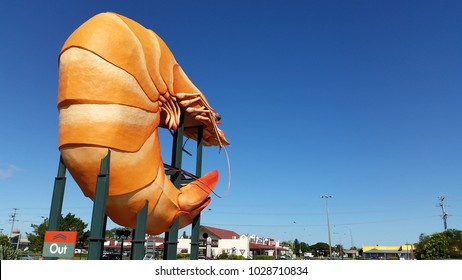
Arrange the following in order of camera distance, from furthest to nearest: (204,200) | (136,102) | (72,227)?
(72,227), (204,200), (136,102)

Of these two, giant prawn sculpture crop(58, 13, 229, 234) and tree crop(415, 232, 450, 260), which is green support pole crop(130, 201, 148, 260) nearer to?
giant prawn sculpture crop(58, 13, 229, 234)

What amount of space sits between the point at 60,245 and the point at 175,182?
5.20 metres

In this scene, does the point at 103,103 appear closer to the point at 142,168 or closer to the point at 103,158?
the point at 103,158

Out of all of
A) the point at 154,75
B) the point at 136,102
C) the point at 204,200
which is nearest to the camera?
the point at 136,102

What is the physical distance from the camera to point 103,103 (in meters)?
10.5

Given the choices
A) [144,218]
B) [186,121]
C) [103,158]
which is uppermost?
[186,121]

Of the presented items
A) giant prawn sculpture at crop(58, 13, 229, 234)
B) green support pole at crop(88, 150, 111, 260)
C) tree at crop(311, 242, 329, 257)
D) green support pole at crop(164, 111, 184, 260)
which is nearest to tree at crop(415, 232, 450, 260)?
green support pole at crop(164, 111, 184, 260)

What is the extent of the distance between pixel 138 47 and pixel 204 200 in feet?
21.9

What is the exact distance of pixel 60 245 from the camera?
32.7 ft

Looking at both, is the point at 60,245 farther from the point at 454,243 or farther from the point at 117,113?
the point at 454,243

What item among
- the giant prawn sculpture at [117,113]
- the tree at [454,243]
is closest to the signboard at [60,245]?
the giant prawn sculpture at [117,113]
